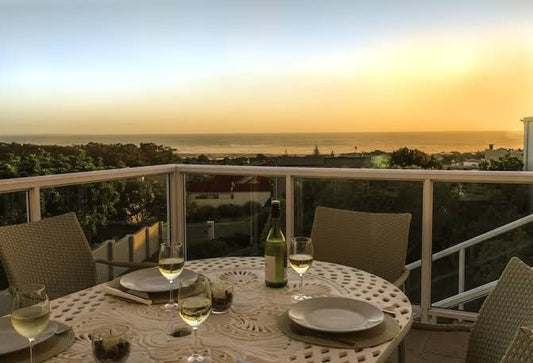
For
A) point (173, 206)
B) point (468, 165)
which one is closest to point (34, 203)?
point (173, 206)

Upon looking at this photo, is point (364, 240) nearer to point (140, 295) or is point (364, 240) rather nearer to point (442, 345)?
point (442, 345)

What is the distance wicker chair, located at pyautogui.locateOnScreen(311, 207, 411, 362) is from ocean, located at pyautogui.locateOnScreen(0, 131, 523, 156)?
1900 mm

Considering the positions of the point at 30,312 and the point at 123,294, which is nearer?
the point at 30,312

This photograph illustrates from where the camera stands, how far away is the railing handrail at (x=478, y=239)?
3.60m

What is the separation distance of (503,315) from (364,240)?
1177 mm

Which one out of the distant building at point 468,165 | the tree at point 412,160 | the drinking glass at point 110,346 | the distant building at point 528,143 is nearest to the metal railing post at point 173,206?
the tree at point 412,160

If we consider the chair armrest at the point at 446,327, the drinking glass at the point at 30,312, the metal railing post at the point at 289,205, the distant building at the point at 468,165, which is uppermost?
the distant building at the point at 468,165

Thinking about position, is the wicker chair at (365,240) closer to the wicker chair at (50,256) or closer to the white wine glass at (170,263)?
the wicker chair at (50,256)

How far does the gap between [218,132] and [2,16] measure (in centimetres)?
445

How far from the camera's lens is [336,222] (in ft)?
9.47

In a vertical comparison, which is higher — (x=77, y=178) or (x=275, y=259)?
(x=77, y=178)

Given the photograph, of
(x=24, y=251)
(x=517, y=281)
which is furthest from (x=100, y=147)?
(x=517, y=281)

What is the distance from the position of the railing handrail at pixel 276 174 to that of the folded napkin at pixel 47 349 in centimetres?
206

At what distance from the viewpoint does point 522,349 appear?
0.98 metres
